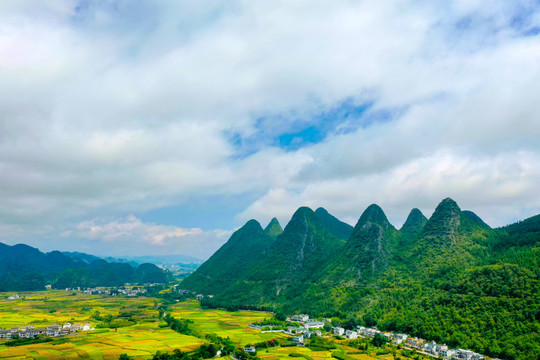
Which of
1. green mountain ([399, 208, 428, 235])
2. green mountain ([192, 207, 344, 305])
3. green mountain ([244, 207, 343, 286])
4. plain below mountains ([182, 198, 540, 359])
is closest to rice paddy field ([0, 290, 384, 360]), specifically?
green mountain ([192, 207, 344, 305])

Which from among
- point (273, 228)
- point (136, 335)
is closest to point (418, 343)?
point (136, 335)

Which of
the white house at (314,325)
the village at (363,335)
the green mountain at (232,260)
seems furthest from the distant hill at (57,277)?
the white house at (314,325)

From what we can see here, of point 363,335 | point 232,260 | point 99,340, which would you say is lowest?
point 363,335

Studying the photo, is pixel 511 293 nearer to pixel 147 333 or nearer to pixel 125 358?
pixel 125 358

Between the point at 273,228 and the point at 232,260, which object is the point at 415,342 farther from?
the point at 273,228

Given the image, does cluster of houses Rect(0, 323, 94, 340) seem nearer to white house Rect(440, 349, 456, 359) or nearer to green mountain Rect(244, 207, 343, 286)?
green mountain Rect(244, 207, 343, 286)

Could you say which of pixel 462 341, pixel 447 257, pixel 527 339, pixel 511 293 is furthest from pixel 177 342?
pixel 447 257
